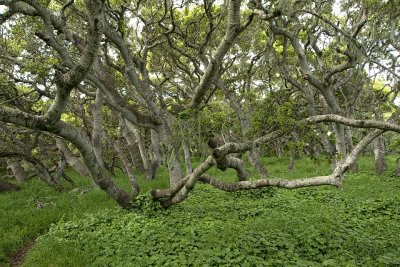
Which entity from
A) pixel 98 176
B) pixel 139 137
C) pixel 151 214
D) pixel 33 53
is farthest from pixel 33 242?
pixel 33 53

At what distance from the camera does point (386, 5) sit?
31.5 ft

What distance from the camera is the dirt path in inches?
234

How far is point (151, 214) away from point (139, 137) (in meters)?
7.36

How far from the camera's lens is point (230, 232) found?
618 centimetres

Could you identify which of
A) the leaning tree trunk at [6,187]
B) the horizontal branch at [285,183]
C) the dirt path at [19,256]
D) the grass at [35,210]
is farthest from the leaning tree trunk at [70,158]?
the horizontal branch at [285,183]

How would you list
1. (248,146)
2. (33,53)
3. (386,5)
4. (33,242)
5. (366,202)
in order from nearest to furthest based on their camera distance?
1. (248,146)
2. (33,242)
3. (366,202)
4. (386,5)
5. (33,53)

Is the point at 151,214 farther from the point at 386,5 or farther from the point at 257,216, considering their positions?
the point at 386,5

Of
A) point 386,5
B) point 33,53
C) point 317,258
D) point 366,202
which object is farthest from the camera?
point 33,53

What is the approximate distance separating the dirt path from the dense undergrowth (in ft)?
1.33

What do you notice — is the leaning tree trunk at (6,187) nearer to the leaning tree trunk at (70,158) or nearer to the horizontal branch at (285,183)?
the leaning tree trunk at (70,158)

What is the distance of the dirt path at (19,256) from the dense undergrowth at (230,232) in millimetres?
406

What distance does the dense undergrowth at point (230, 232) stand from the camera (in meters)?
5.07

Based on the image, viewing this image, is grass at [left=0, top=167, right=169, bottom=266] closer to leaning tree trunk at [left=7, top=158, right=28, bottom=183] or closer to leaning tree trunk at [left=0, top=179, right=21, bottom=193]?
leaning tree trunk at [left=0, top=179, right=21, bottom=193]

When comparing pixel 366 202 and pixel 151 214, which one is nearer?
pixel 151 214
